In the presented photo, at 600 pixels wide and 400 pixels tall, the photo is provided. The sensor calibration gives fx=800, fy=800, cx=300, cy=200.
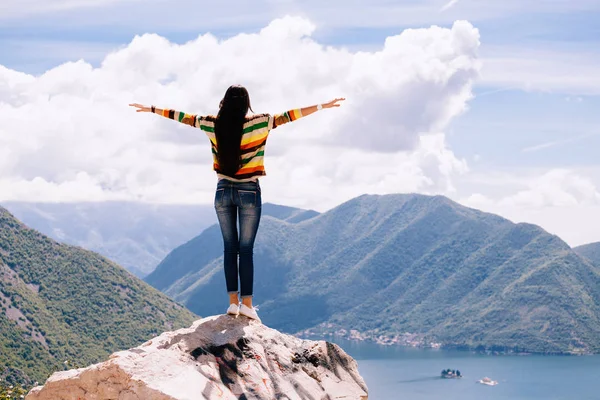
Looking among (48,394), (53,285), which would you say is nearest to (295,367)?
(48,394)

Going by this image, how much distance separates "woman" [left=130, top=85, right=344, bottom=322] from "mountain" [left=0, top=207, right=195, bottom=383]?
2586 inches

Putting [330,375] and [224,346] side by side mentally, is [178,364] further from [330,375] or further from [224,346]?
[330,375]

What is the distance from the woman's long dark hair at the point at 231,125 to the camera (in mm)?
7863

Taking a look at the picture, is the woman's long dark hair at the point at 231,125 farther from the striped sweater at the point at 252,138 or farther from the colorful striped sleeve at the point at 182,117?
the colorful striped sleeve at the point at 182,117

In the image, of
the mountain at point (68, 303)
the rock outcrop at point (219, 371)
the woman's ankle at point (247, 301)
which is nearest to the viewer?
the rock outcrop at point (219, 371)

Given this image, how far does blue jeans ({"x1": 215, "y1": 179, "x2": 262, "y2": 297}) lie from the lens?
806 centimetres

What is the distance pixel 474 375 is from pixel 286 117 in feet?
437

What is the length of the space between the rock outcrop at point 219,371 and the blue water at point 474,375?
88.9m

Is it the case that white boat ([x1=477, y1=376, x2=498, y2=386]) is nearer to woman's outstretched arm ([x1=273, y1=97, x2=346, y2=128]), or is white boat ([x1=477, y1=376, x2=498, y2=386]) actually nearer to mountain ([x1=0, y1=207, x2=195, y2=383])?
mountain ([x1=0, y1=207, x2=195, y2=383])

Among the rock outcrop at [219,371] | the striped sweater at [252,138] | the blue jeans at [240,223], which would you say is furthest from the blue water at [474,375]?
the striped sweater at [252,138]

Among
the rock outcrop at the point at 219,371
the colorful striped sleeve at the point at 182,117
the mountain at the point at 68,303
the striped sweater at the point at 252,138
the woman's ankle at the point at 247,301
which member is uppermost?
the mountain at the point at 68,303

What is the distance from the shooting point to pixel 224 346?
7.71 metres

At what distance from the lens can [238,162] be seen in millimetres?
7918

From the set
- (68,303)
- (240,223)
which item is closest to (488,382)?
(68,303)
